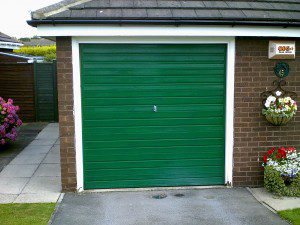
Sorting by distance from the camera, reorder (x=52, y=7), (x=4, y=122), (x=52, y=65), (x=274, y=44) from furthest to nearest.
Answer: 1. (x=52, y=65)
2. (x=4, y=122)
3. (x=274, y=44)
4. (x=52, y=7)

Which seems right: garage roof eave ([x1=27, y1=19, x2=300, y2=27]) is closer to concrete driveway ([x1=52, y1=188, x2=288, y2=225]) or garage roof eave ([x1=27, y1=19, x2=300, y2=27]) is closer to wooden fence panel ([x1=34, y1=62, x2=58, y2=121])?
concrete driveway ([x1=52, y1=188, x2=288, y2=225])

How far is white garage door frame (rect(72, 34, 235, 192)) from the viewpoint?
6305 mm

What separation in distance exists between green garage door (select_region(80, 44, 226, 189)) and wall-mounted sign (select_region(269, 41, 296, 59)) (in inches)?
30.0

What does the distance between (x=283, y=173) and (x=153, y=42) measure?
2.90 metres

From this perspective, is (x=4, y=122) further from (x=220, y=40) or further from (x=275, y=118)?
(x=275, y=118)

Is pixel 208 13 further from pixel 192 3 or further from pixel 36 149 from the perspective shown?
pixel 36 149

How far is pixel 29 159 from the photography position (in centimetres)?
886

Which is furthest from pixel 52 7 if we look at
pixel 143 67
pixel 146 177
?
pixel 146 177

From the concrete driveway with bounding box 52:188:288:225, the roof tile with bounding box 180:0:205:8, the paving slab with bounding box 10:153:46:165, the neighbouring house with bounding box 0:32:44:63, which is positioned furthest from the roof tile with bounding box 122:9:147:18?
the neighbouring house with bounding box 0:32:44:63

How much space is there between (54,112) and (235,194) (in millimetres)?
8782

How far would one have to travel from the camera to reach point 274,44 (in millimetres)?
6461

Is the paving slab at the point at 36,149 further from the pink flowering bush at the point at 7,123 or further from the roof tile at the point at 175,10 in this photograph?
the roof tile at the point at 175,10

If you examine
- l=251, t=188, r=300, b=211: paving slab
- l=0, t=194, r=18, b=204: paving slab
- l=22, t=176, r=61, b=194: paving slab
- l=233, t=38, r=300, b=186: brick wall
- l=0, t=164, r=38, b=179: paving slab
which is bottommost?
l=251, t=188, r=300, b=211: paving slab

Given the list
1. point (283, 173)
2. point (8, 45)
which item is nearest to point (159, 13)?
point (283, 173)
